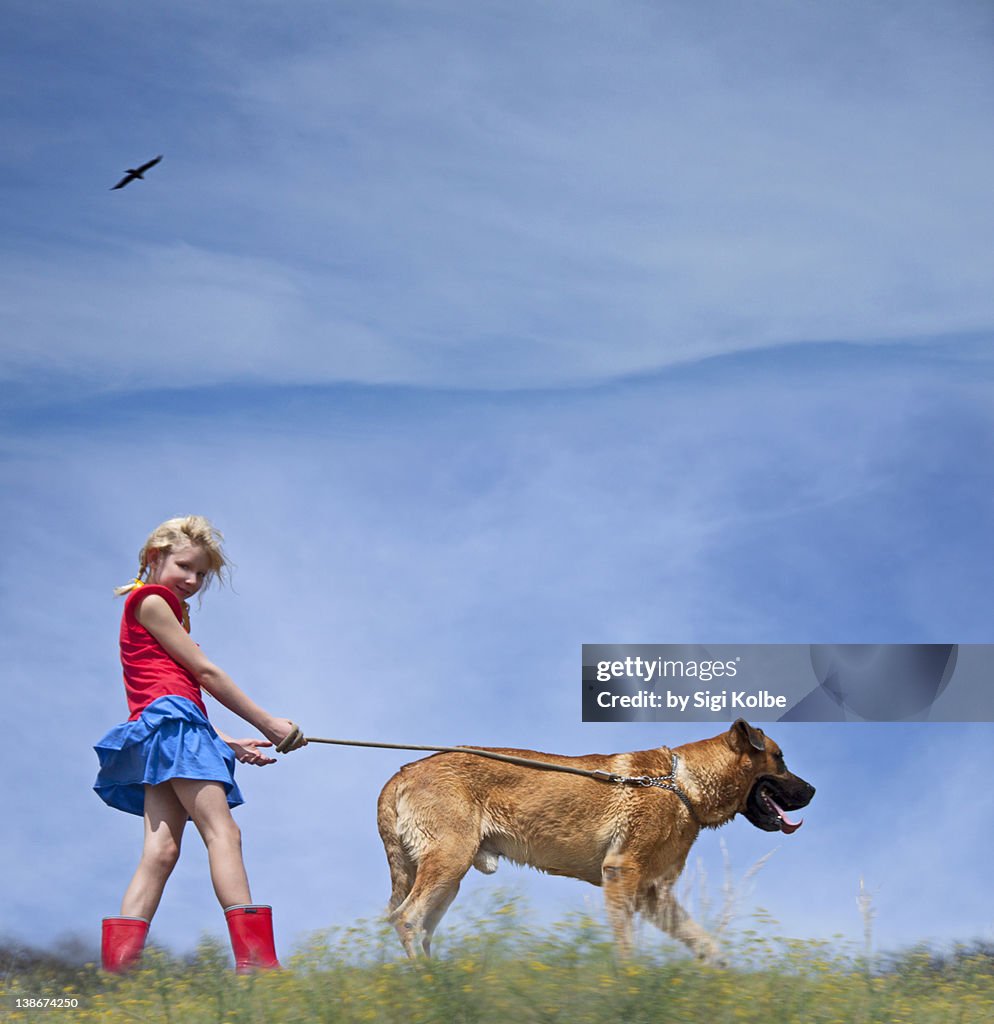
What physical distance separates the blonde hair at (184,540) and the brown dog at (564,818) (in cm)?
304

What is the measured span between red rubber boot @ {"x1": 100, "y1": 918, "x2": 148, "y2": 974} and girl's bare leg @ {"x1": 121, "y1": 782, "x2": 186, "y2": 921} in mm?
53

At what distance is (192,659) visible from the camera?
7535 mm

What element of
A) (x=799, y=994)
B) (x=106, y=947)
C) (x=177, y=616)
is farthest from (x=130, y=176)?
(x=799, y=994)

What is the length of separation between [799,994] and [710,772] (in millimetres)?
4576

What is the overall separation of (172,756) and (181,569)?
115 centimetres

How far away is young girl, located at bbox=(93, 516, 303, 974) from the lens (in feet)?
23.5

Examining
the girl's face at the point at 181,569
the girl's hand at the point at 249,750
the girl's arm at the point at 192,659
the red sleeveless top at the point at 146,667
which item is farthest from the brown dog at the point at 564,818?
the girl's face at the point at 181,569

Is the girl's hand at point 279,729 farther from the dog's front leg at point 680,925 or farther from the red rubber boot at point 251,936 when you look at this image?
the dog's front leg at point 680,925

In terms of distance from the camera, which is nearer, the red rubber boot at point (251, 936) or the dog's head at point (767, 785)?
the red rubber boot at point (251, 936)

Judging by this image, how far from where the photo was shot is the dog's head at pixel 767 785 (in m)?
11.2

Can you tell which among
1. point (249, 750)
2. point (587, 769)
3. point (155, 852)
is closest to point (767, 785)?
point (587, 769)

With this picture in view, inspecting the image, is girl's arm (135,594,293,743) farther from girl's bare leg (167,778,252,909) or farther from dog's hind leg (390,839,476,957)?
A: dog's hind leg (390,839,476,957)

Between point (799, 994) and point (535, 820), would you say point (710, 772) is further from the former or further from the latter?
point (799, 994)

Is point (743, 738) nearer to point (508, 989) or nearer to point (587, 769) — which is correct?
point (587, 769)
